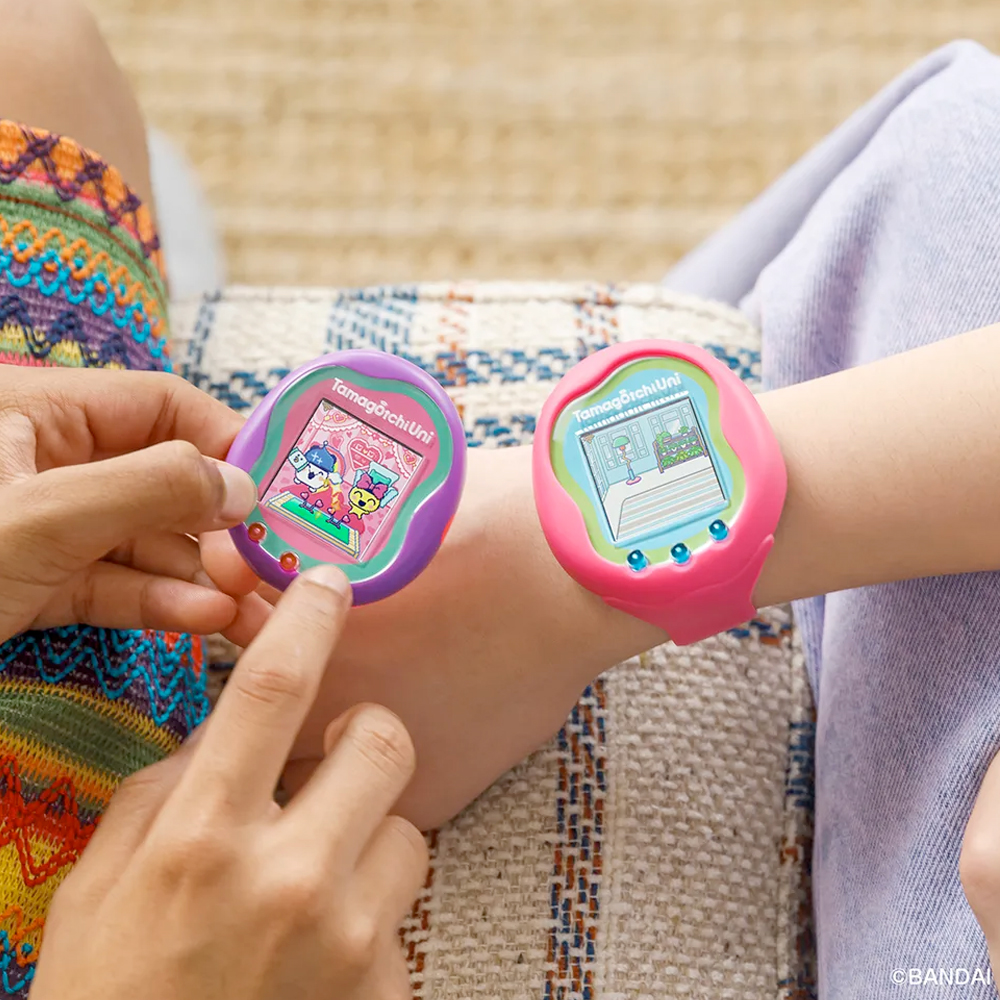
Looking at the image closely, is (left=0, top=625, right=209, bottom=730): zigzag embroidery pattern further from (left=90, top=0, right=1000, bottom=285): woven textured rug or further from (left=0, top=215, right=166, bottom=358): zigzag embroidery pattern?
(left=90, top=0, right=1000, bottom=285): woven textured rug

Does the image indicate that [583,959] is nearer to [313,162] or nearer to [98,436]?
[98,436]

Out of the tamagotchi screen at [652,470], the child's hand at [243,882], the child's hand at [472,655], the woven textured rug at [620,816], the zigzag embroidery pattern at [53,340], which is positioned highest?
the zigzag embroidery pattern at [53,340]

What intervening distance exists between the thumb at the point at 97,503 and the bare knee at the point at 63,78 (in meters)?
0.32

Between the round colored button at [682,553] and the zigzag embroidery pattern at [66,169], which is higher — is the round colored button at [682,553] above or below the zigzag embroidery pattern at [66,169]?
below

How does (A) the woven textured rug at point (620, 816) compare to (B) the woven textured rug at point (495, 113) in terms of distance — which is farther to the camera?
(B) the woven textured rug at point (495, 113)

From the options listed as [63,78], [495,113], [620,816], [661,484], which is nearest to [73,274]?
[63,78]

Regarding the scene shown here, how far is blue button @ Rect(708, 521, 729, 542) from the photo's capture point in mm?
581

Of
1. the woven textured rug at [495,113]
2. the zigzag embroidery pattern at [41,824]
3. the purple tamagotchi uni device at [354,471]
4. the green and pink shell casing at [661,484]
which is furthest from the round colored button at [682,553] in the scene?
the woven textured rug at [495,113]

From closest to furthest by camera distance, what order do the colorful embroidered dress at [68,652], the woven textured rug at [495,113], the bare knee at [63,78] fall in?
the colorful embroidered dress at [68,652] → the bare knee at [63,78] → the woven textured rug at [495,113]

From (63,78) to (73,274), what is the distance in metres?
0.15

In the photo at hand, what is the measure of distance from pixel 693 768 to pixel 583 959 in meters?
0.14

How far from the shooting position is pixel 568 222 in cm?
133

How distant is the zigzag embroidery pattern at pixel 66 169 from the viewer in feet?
2.09

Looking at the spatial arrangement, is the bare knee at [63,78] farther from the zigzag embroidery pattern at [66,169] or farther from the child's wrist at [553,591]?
the child's wrist at [553,591]
